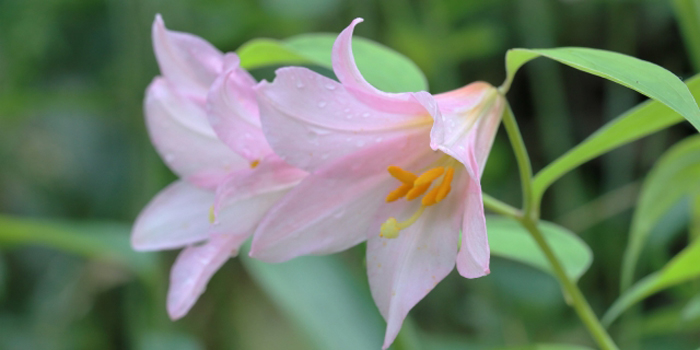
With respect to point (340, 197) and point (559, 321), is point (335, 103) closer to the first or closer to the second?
point (340, 197)

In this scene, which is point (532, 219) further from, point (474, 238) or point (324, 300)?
point (324, 300)

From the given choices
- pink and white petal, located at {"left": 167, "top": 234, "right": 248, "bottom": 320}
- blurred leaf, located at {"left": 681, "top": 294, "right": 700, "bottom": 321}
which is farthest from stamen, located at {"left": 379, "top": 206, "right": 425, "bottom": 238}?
blurred leaf, located at {"left": 681, "top": 294, "right": 700, "bottom": 321}

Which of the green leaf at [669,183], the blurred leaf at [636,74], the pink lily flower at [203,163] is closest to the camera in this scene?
the blurred leaf at [636,74]

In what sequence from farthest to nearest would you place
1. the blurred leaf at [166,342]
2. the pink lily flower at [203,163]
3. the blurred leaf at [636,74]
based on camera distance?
the blurred leaf at [166,342], the pink lily flower at [203,163], the blurred leaf at [636,74]

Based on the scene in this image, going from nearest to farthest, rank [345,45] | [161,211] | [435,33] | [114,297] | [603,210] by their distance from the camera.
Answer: [345,45] < [161,211] < [603,210] < [435,33] < [114,297]

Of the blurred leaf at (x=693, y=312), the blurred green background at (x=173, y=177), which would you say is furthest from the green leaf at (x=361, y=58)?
the blurred green background at (x=173, y=177)

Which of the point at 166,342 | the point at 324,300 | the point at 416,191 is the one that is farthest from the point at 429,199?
the point at 166,342

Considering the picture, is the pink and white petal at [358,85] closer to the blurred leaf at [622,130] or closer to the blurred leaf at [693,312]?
the blurred leaf at [622,130]

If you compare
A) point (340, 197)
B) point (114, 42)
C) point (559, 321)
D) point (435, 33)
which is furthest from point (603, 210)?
point (114, 42)
